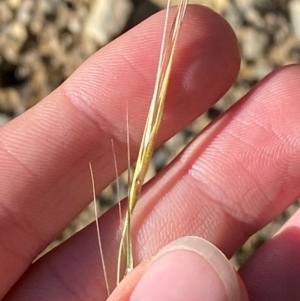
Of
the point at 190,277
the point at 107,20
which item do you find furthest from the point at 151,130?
the point at 107,20

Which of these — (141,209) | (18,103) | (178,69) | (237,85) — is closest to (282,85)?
(178,69)

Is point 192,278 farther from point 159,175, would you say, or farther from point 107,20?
point 107,20

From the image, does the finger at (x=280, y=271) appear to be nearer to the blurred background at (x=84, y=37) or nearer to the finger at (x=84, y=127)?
the finger at (x=84, y=127)

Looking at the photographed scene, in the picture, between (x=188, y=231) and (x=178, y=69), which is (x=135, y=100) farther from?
(x=188, y=231)

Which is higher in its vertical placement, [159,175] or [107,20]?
[107,20]

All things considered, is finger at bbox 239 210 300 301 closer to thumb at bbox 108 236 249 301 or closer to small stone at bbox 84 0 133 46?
thumb at bbox 108 236 249 301

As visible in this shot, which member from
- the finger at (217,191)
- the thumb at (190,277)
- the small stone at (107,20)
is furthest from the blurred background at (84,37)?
the thumb at (190,277)

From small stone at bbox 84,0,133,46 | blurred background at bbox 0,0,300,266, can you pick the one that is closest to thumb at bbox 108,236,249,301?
blurred background at bbox 0,0,300,266
